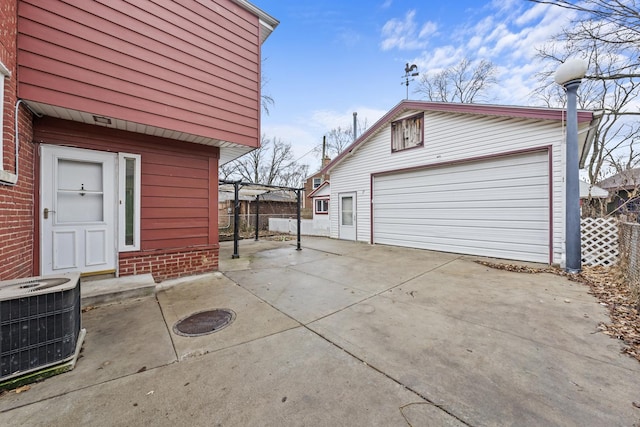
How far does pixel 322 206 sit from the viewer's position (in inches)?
Result: 668

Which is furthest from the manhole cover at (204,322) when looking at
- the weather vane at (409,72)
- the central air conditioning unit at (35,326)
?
the weather vane at (409,72)

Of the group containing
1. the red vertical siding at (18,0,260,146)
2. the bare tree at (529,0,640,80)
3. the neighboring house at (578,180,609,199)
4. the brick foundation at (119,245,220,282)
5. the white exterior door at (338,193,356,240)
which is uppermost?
the bare tree at (529,0,640,80)

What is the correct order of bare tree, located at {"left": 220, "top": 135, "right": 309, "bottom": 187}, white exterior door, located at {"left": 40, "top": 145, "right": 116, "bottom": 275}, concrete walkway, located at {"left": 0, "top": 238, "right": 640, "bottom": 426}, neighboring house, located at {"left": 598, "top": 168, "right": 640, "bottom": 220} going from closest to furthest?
concrete walkway, located at {"left": 0, "top": 238, "right": 640, "bottom": 426}, white exterior door, located at {"left": 40, "top": 145, "right": 116, "bottom": 275}, neighboring house, located at {"left": 598, "top": 168, "right": 640, "bottom": 220}, bare tree, located at {"left": 220, "top": 135, "right": 309, "bottom": 187}

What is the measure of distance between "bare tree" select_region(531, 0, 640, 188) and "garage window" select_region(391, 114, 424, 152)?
3.79 meters

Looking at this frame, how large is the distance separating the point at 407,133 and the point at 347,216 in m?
3.97

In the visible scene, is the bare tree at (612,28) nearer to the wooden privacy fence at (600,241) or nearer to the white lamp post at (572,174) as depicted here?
the white lamp post at (572,174)

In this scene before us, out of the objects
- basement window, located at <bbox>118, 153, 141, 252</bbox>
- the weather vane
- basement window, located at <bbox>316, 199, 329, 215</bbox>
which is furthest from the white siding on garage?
the weather vane

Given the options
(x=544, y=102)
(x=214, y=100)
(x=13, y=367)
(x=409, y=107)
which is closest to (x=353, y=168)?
(x=409, y=107)

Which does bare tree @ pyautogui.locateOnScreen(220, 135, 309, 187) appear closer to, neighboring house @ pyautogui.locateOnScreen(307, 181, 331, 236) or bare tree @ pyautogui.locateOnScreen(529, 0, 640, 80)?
neighboring house @ pyautogui.locateOnScreen(307, 181, 331, 236)

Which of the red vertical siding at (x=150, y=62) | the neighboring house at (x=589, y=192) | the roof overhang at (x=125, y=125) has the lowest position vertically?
the neighboring house at (x=589, y=192)

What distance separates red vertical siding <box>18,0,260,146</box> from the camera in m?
2.96

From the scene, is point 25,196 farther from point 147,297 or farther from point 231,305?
point 231,305

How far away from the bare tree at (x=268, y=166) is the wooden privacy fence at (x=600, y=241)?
25239 millimetres

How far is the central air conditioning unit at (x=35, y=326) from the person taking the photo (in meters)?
1.75
